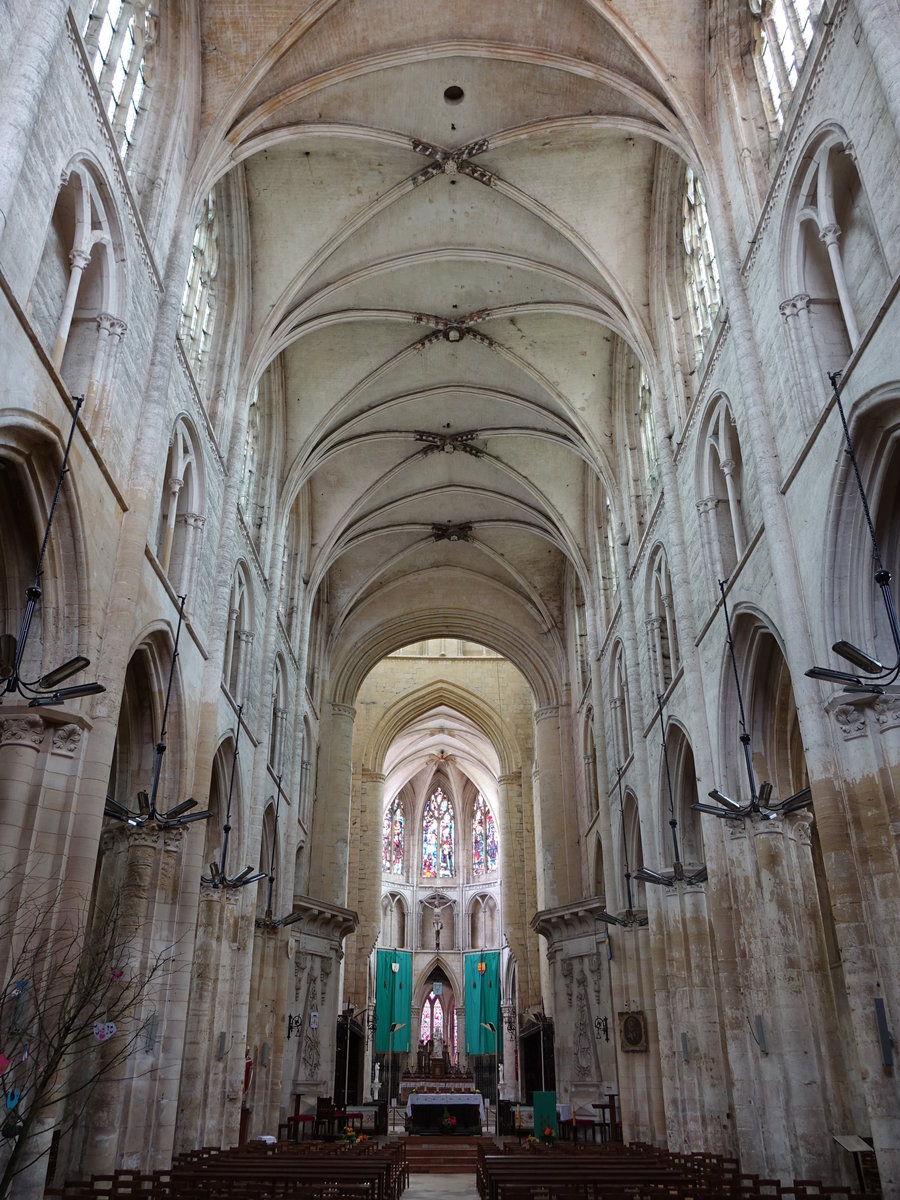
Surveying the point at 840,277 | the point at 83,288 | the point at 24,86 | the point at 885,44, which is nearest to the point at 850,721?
the point at 840,277

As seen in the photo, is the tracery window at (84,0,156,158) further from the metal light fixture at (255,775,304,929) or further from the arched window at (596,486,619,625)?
the metal light fixture at (255,775,304,929)

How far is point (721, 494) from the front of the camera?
16.8 metres

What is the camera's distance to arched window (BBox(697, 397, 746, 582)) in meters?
15.5

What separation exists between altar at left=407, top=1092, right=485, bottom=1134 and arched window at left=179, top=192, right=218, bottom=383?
78.6 ft

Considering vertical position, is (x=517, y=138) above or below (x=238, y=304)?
above

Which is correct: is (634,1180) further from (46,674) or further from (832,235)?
(832,235)

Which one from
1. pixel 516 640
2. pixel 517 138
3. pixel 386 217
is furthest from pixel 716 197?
pixel 516 640

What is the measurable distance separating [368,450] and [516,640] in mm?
10468

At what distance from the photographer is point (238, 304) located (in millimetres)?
20078

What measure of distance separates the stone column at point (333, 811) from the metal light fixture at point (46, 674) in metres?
22.3

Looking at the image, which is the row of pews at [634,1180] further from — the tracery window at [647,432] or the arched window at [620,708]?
the tracery window at [647,432]

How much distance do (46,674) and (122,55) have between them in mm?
9475

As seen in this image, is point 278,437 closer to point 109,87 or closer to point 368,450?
point 368,450

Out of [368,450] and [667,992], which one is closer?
[667,992]
